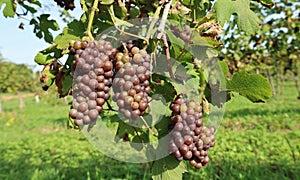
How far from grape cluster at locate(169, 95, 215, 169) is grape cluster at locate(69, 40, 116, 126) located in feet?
0.73

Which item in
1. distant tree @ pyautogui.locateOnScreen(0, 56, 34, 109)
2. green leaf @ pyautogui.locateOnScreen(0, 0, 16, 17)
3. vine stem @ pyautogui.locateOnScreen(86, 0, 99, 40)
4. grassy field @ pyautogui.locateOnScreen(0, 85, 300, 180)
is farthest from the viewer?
distant tree @ pyautogui.locateOnScreen(0, 56, 34, 109)

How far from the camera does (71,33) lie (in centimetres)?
118

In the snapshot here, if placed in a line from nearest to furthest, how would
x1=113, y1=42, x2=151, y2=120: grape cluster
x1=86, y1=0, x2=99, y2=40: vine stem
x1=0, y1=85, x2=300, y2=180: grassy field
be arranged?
1. x1=113, y1=42, x2=151, y2=120: grape cluster
2. x1=86, y1=0, x2=99, y2=40: vine stem
3. x1=0, y1=85, x2=300, y2=180: grassy field

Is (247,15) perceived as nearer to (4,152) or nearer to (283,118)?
(4,152)

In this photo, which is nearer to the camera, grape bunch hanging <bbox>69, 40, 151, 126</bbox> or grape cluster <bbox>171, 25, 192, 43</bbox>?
grape bunch hanging <bbox>69, 40, 151, 126</bbox>

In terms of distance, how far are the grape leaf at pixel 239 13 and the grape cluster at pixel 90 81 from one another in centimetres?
44

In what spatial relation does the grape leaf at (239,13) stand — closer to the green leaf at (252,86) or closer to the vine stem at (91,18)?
the green leaf at (252,86)

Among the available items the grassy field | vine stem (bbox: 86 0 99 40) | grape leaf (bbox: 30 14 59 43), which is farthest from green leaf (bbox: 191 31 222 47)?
the grassy field

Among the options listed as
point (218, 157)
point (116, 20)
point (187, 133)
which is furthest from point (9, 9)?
point (218, 157)

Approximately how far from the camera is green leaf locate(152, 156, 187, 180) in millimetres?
1124

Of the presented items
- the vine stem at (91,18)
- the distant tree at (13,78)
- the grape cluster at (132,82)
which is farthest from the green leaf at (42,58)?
the distant tree at (13,78)

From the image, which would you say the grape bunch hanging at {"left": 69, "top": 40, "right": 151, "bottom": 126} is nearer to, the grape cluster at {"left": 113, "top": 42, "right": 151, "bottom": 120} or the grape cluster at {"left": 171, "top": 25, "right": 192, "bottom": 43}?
the grape cluster at {"left": 113, "top": 42, "right": 151, "bottom": 120}

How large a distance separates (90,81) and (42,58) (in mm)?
394

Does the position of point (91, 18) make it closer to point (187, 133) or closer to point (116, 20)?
point (116, 20)
